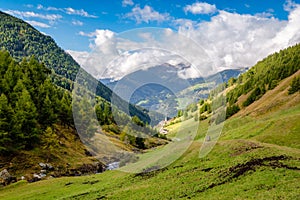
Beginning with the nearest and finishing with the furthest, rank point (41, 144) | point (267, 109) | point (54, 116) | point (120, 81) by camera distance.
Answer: point (120, 81) < point (41, 144) < point (54, 116) < point (267, 109)

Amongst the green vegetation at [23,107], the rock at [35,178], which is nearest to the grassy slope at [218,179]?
the rock at [35,178]

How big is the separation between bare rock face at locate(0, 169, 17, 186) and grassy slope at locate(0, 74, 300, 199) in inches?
105

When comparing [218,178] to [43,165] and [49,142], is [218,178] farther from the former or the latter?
[49,142]

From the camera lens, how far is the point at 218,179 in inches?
1227

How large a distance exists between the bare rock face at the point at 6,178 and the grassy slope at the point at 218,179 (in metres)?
2.67

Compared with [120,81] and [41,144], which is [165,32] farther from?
[41,144]

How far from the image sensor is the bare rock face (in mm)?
54594

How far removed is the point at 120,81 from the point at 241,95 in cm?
16157

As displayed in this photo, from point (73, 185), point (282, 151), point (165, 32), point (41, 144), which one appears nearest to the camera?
point (165, 32)

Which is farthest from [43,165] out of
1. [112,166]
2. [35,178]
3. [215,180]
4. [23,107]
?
[215,180]

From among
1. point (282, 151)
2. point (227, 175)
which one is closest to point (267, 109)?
point (282, 151)

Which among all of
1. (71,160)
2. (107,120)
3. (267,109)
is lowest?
(71,160)

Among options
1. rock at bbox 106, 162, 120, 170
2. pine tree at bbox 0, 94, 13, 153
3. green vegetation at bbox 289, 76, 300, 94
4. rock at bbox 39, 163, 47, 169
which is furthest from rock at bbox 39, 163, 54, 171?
green vegetation at bbox 289, 76, 300, 94

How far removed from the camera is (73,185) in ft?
160
